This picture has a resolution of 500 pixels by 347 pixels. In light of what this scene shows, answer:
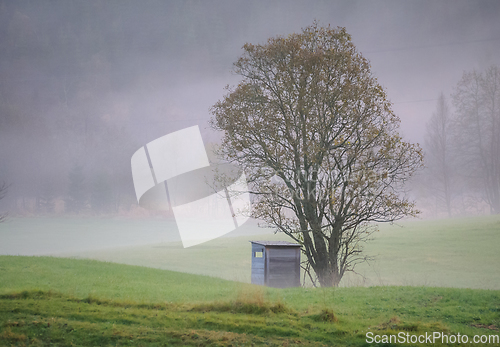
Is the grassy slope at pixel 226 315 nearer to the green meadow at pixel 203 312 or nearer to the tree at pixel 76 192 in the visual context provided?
the green meadow at pixel 203 312

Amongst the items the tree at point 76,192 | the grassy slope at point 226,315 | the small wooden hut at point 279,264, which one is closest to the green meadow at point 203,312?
the grassy slope at point 226,315

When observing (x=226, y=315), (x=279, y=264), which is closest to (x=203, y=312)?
(x=226, y=315)

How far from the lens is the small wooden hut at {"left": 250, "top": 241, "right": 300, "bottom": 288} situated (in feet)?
59.0

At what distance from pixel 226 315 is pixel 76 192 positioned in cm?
8549

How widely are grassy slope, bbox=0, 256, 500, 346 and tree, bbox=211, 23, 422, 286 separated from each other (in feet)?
12.0

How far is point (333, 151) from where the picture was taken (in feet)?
60.7

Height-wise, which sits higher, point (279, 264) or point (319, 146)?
point (319, 146)

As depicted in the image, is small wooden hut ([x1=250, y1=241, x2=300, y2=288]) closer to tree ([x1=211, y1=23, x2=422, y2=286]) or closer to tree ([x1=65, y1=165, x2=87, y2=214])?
tree ([x1=211, y1=23, x2=422, y2=286])

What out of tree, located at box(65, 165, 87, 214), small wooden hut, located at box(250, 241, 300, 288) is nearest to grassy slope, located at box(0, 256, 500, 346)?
small wooden hut, located at box(250, 241, 300, 288)

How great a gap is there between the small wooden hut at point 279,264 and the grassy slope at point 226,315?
2813mm

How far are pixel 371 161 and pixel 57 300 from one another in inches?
571

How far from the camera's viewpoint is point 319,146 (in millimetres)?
17219

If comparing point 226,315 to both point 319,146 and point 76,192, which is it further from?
point 76,192

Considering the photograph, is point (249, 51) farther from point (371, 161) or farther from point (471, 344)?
point (471, 344)
